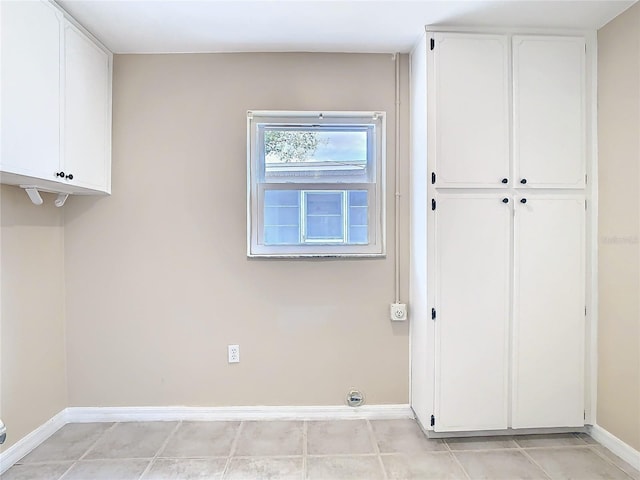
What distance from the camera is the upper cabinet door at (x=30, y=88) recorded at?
152 cm

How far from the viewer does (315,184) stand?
236 centimetres

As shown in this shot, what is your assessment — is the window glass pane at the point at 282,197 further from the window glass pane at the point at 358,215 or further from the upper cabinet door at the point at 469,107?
the upper cabinet door at the point at 469,107

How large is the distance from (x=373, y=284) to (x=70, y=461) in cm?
190

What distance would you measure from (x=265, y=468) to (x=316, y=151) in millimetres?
1817

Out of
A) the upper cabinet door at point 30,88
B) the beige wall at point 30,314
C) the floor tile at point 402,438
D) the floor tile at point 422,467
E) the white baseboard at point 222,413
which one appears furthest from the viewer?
the white baseboard at point 222,413

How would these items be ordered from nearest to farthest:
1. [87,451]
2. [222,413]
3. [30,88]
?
[30,88] → [87,451] → [222,413]

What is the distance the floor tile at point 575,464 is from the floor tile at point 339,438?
0.87 m

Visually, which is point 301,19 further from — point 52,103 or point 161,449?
point 161,449

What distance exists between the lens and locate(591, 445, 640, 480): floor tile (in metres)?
1.80

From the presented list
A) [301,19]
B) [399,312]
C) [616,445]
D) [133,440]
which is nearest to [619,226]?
[616,445]

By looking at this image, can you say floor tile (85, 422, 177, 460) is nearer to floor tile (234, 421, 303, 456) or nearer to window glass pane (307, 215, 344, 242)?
floor tile (234, 421, 303, 456)

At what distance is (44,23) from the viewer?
5.65 feet

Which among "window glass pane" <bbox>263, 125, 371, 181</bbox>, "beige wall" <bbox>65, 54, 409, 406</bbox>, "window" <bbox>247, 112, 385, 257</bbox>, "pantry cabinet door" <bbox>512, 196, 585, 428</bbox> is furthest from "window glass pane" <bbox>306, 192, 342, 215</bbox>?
"pantry cabinet door" <bbox>512, 196, 585, 428</bbox>

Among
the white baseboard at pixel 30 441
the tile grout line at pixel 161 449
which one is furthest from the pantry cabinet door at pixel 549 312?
the white baseboard at pixel 30 441
